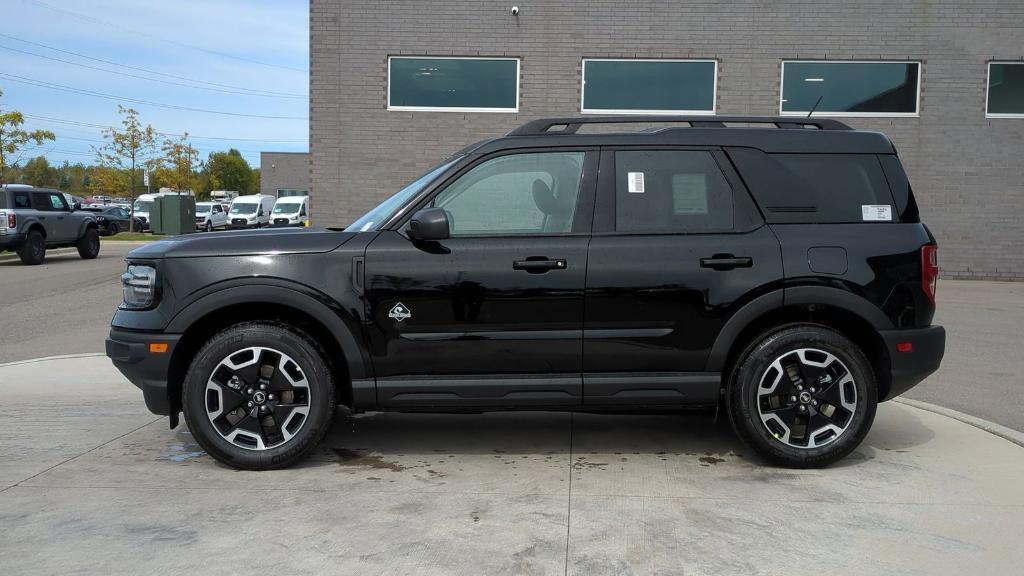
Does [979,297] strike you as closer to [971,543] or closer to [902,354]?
[902,354]

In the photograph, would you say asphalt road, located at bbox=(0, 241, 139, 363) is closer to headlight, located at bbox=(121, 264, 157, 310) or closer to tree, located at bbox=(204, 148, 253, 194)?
headlight, located at bbox=(121, 264, 157, 310)

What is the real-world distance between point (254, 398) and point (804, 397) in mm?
3097

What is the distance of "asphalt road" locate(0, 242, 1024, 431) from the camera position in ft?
23.2

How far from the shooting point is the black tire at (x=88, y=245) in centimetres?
2211

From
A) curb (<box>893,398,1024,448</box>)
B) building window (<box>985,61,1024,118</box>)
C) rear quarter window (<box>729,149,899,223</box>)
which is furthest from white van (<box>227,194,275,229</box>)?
rear quarter window (<box>729,149,899,223</box>)

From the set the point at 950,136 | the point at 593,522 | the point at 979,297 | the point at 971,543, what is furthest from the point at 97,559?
the point at 950,136

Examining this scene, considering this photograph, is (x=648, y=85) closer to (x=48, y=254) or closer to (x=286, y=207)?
(x=48, y=254)

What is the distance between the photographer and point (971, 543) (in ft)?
12.7

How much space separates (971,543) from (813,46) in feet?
43.2

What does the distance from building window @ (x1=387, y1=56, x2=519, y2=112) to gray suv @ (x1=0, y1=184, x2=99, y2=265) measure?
10.2 m

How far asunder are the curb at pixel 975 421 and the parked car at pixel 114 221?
3431cm

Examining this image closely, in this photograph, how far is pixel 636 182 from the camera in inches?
197

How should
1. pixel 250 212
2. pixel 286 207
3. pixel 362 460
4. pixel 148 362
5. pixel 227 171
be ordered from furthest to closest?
1. pixel 227 171
2. pixel 250 212
3. pixel 286 207
4. pixel 362 460
5. pixel 148 362

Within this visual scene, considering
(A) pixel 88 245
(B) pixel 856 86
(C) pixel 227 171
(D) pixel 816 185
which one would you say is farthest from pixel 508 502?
(C) pixel 227 171
